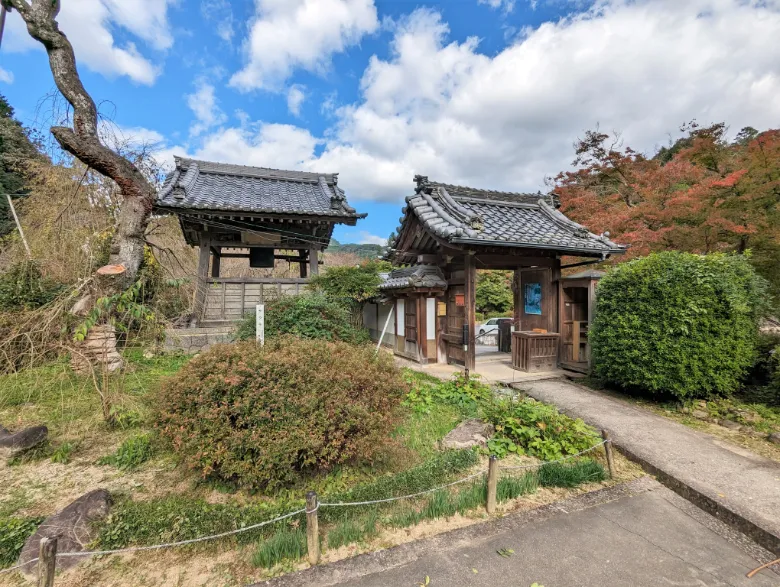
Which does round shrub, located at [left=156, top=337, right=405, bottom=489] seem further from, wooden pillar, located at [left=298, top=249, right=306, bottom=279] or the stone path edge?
wooden pillar, located at [left=298, top=249, right=306, bottom=279]

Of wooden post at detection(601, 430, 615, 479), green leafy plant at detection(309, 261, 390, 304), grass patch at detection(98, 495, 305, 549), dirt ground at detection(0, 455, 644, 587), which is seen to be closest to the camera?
dirt ground at detection(0, 455, 644, 587)

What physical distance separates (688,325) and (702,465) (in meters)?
2.47

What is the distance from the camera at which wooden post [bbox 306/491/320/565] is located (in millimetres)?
2414

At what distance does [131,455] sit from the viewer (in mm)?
3891

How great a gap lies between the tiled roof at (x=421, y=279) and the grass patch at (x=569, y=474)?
5.22 meters

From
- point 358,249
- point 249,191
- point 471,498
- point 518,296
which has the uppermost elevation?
point 358,249

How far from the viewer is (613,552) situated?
2.62 m

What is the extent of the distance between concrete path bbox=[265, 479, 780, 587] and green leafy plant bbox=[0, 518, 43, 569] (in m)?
2.04

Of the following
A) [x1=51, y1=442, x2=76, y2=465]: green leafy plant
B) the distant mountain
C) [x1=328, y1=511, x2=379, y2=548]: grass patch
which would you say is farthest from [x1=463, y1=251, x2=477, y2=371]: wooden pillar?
the distant mountain

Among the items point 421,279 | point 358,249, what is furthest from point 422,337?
point 358,249

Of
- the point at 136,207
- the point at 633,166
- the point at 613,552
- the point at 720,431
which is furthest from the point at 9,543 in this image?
the point at 633,166

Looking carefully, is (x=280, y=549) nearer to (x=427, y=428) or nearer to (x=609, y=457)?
(x=427, y=428)

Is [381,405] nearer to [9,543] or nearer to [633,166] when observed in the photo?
[9,543]

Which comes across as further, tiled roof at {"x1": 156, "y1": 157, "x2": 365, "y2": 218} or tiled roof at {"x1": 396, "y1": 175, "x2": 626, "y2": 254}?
tiled roof at {"x1": 156, "y1": 157, "x2": 365, "y2": 218}
